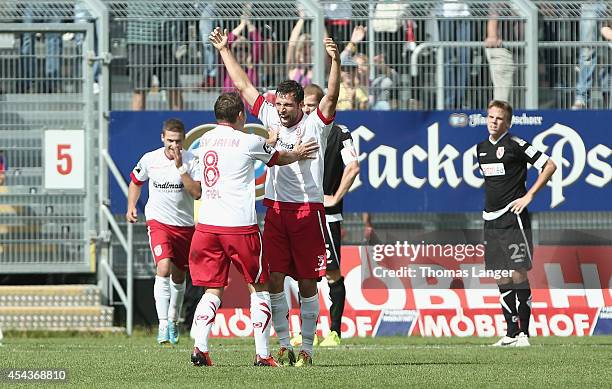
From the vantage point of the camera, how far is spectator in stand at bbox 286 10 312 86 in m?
15.9

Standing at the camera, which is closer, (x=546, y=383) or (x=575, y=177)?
(x=546, y=383)

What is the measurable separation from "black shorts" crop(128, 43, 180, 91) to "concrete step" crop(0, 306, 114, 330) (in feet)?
8.78

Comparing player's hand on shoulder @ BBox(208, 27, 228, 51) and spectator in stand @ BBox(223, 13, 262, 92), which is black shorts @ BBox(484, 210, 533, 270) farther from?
player's hand on shoulder @ BBox(208, 27, 228, 51)

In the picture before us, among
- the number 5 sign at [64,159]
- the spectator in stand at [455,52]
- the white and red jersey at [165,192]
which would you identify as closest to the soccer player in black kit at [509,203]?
the spectator in stand at [455,52]

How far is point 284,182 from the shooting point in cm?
1033

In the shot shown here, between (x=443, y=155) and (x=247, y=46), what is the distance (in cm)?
258

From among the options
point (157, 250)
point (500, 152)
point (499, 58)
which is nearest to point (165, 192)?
point (157, 250)

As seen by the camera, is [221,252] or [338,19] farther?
[338,19]

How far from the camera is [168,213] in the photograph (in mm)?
14312

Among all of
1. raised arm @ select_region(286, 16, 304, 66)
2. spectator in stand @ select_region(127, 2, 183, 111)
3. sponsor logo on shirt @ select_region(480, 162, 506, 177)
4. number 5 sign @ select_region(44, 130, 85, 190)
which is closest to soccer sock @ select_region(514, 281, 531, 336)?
sponsor logo on shirt @ select_region(480, 162, 506, 177)

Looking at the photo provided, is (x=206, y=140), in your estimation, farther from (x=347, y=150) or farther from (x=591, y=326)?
(x=591, y=326)

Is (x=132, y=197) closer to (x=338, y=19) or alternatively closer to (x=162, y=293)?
(x=162, y=293)

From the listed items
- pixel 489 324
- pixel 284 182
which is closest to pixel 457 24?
pixel 489 324

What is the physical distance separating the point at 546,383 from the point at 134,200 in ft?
22.0
